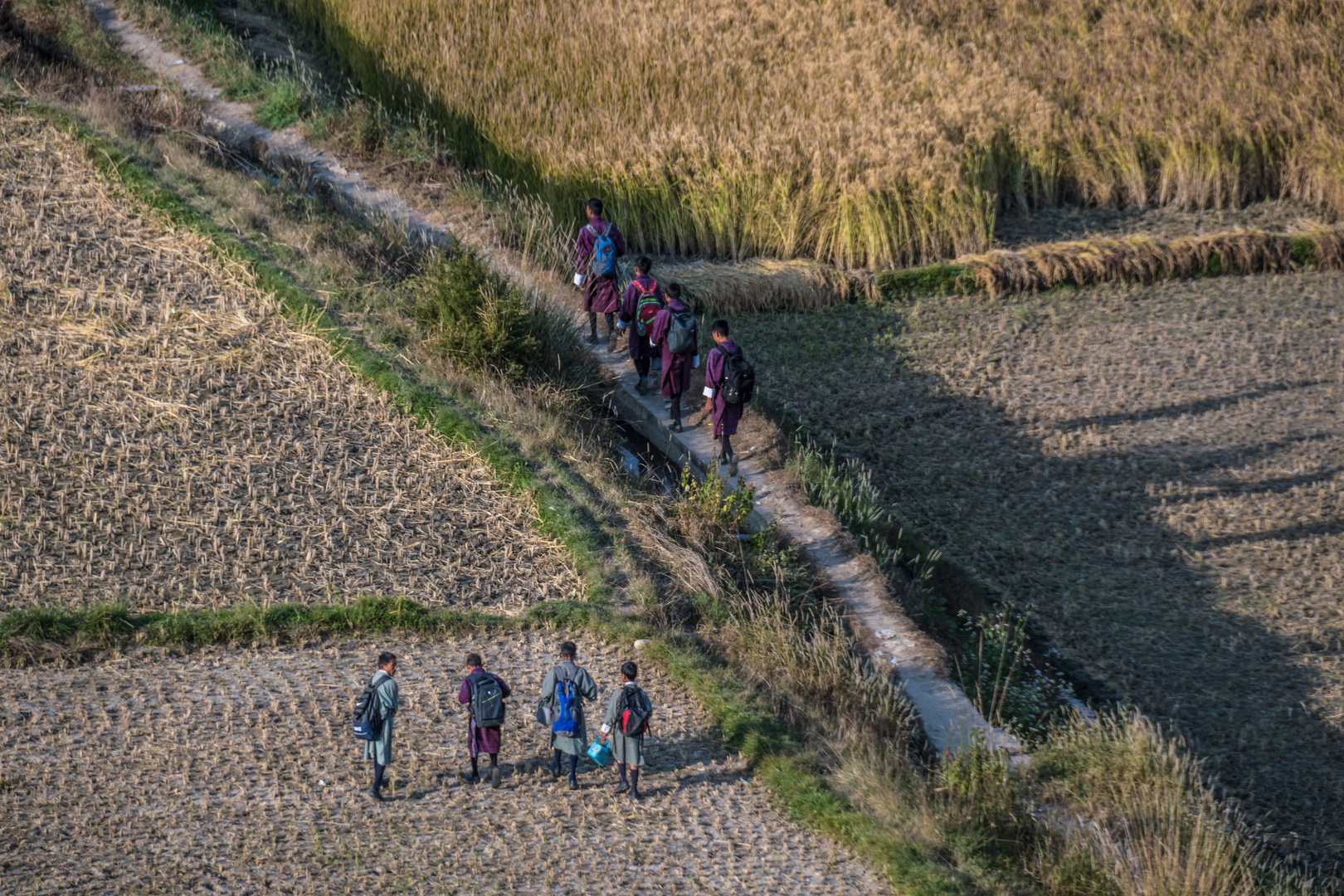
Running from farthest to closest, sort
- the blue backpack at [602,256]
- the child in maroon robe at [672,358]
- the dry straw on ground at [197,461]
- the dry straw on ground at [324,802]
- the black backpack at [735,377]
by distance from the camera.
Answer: the blue backpack at [602,256] < the child in maroon robe at [672,358] < the black backpack at [735,377] < the dry straw on ground at [197,461] < the dry straw on ground at [324,802]

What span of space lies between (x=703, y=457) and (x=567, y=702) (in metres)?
5.01

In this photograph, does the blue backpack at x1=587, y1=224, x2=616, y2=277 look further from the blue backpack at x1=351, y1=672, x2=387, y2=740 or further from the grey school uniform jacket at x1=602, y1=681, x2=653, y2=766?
the blue backpack at x1=351, y1=672, x2=387, y2=740

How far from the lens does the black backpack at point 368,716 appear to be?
816cm

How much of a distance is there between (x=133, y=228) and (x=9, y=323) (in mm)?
2446

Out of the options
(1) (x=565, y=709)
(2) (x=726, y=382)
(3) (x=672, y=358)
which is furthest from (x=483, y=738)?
(3) (x=672, y=358)

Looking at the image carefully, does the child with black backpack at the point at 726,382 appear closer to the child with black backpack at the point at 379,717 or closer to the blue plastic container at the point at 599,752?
the blue plastic container at the point at 599,752

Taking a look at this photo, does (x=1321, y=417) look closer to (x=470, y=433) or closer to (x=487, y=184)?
(x=470, y=433)

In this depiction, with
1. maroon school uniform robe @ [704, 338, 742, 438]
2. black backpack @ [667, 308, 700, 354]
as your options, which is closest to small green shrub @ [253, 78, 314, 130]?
black backpack @ [667, 308, 700, 354]

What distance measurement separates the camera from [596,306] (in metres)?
14.7

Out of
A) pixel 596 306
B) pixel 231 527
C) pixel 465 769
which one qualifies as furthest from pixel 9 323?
pixel 465 769

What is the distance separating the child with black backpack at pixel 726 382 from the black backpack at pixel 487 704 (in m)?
4.70

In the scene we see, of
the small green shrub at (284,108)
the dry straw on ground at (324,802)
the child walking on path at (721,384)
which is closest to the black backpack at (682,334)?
the child walking on path at (721,384)

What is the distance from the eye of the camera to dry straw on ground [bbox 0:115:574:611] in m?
10.7

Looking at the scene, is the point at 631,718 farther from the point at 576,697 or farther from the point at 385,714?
the point at 385,714
